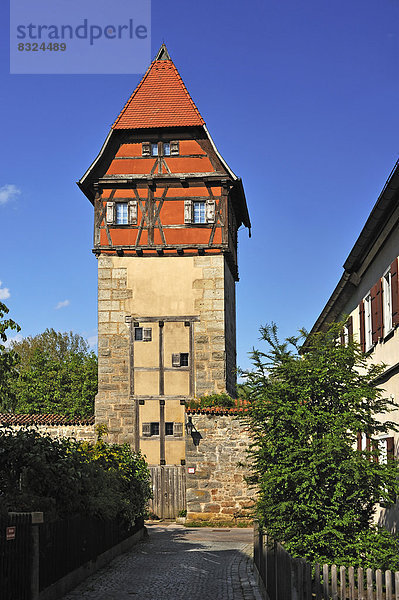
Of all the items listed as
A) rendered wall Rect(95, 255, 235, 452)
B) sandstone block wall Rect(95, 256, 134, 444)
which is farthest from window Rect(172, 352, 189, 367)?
sandstone block wall Rect(95, 256, 134, 444)

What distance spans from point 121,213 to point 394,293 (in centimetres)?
1829

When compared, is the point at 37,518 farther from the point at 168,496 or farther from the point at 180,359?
the point at 180,359

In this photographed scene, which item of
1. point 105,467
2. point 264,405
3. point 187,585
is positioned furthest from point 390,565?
point 105,467

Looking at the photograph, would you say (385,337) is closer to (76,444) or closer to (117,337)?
(76,444)

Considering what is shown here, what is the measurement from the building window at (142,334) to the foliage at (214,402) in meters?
3.45

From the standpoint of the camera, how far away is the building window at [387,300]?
14469mm

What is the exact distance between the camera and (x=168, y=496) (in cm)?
2781

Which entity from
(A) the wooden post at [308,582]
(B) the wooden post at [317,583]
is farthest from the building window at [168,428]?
(A) the wooden post at [308,582]

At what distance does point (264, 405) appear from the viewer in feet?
39.0

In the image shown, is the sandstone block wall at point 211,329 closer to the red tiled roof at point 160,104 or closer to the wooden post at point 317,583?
the red tiled roof at point 160,104

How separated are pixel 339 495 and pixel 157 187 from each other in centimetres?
2114

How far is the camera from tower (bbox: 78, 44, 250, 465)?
29094 millimetres

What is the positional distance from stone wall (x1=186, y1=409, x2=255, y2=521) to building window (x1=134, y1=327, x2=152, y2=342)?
14.5 feet

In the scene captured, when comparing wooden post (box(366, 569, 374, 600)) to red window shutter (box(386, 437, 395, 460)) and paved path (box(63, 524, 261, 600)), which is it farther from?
red window shutter (box(386, 437, 395, 460))
